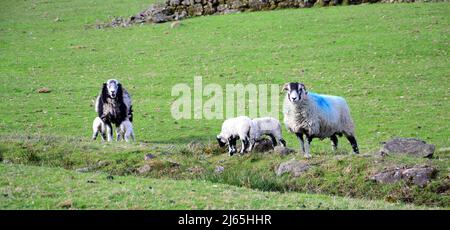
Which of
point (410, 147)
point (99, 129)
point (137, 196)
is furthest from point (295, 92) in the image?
point (99, 129)

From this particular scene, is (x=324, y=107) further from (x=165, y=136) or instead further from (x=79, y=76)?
(x=79, y=76)

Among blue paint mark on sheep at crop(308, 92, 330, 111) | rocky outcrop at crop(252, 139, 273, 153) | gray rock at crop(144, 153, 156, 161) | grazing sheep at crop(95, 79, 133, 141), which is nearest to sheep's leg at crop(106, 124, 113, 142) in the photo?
grazing sheep at crop(95, 79, 133, 141)

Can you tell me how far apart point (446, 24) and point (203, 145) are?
853 inches

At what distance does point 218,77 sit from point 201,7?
14581 millimetres

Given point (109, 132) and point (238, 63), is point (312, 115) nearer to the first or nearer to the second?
point (109, 132)

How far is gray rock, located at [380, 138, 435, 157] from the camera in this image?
1592 centimetres

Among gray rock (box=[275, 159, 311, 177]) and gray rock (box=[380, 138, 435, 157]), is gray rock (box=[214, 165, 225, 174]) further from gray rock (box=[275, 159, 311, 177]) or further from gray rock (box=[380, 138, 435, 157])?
gray rock (box=[380, 138, 435, 157])

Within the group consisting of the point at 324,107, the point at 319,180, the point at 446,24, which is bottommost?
the point at 319,180

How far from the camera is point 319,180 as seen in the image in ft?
47.0

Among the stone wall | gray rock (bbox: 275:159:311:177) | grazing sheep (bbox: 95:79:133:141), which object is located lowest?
gray rock (bbox: 275:159:311:177)

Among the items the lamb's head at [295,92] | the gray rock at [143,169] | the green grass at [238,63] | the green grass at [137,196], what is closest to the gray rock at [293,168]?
the lamb's head at [295,92]

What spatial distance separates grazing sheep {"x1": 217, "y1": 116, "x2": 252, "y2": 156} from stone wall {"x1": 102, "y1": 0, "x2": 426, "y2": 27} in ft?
84.1
